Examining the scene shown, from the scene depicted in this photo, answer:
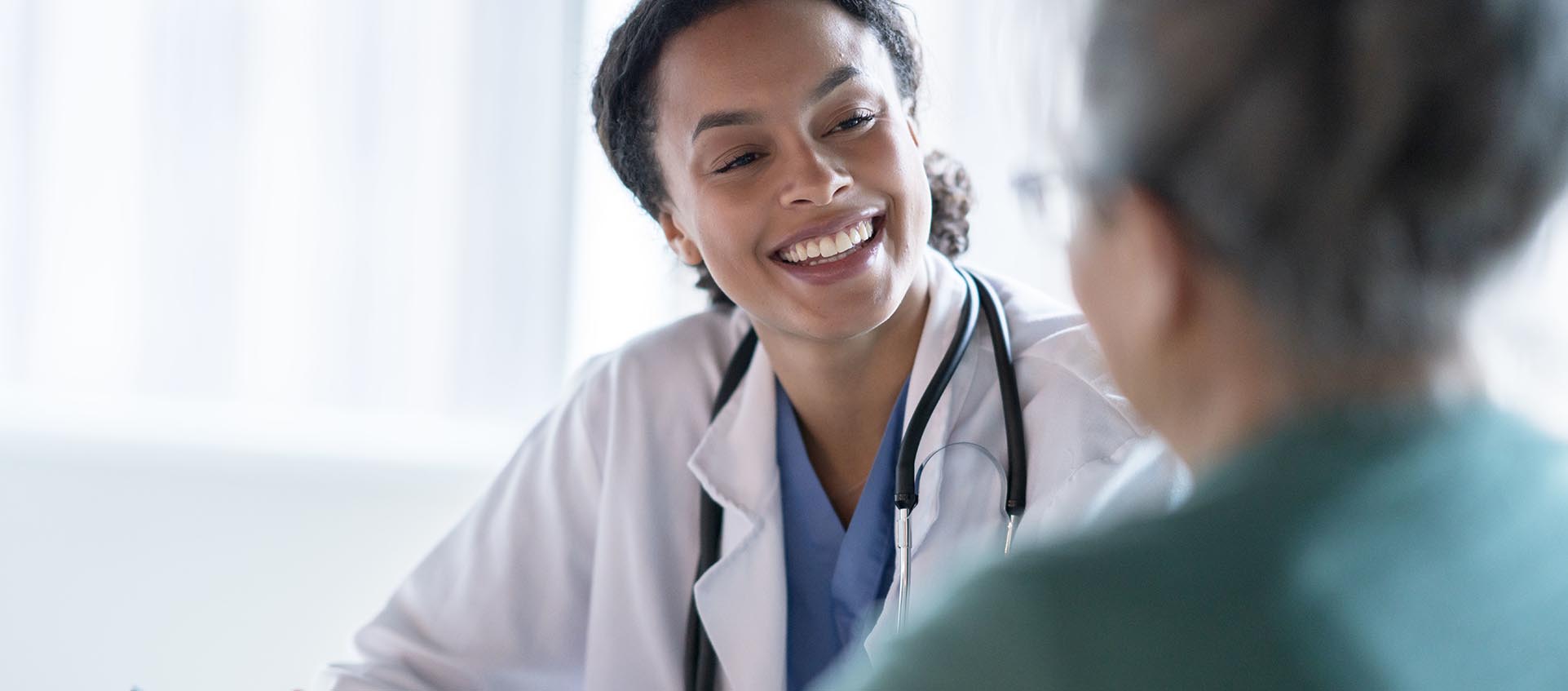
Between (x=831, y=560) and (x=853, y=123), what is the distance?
46cm

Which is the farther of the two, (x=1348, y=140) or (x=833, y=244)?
(x=833, y=244)

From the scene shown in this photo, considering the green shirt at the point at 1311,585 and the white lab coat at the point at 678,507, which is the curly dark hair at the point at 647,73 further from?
the green shirt at the point at 1311,585

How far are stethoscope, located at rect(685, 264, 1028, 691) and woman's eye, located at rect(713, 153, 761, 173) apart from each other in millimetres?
287

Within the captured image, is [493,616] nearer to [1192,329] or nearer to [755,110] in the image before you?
[755,110]

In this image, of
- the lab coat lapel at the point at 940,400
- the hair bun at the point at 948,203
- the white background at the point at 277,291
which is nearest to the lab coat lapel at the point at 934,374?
the lab coat lapel at the point at 940,400

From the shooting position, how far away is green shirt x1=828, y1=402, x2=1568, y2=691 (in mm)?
501

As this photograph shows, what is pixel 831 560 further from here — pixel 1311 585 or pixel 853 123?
pixel 1311 585

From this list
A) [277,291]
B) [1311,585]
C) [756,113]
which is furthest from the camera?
[277,291]

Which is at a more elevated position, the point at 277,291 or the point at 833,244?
the point at 833,244

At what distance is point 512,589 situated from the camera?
59.1 inches

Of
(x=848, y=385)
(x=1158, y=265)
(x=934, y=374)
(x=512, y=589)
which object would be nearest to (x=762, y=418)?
(x=848, y=385)

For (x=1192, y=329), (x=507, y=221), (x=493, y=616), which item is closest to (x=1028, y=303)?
(x=493, y=616)

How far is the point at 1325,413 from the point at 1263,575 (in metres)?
0.08

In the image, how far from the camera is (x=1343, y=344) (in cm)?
55
